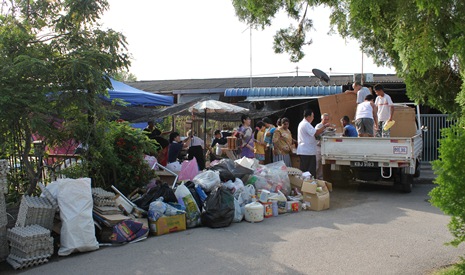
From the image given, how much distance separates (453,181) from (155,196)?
4853mm

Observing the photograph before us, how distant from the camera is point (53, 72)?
21.1 feet

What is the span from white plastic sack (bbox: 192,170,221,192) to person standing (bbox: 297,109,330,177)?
2885 mm

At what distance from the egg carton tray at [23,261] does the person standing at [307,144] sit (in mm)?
6537

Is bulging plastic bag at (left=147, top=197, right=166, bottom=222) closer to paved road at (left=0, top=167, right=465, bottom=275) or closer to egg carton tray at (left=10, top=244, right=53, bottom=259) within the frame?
paved road at (left=0, top=167, right=465, bottom=275)

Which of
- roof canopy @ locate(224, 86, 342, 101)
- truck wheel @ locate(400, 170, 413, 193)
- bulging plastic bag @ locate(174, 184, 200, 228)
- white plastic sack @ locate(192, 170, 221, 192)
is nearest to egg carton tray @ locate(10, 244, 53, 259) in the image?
bulging plastic bag @ locate(174, 184, 200, 228)

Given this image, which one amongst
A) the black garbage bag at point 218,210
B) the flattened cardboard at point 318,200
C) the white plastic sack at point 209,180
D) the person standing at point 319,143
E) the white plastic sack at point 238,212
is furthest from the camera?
the person standing at point 319,143

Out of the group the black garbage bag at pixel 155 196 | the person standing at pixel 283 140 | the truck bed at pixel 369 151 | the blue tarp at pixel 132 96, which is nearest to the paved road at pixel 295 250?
the black garbage bag at pixel 155 196

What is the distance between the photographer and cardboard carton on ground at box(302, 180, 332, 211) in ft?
27.9

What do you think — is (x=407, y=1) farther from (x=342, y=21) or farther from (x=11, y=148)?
(x=11, y=148)

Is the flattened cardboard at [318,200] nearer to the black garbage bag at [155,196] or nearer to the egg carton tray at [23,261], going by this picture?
the black garbage bag at [155,196]

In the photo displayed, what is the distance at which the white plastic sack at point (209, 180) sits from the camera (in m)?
7.93

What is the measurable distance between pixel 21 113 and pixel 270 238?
423 centimetres

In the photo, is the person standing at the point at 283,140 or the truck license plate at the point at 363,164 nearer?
the truck license plate at the point at 363,164

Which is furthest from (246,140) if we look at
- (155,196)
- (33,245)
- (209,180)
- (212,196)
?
(33,245)
